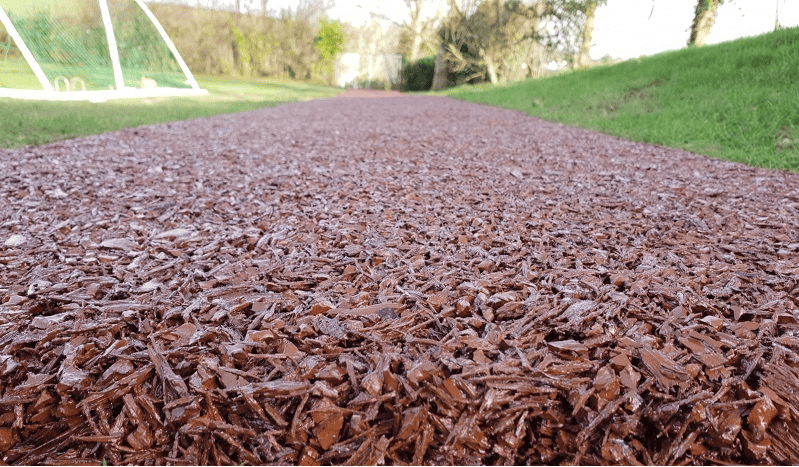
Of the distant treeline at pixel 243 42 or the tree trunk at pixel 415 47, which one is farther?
the tree trunk at pixel 415 47

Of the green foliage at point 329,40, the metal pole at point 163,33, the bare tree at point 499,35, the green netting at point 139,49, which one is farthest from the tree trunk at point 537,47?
the green foliage at point 329,40

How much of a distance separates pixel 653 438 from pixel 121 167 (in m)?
5.31

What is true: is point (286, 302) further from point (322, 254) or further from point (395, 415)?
point (395, 415)

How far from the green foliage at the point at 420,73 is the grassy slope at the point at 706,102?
20904 millimetres

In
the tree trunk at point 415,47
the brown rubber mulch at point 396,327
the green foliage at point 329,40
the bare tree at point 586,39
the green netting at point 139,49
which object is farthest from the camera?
the green foliage at point 329,40

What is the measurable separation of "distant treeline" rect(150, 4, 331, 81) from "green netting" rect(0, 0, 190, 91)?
12983 millimetres

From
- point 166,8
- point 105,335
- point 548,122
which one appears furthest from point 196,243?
point 166,8

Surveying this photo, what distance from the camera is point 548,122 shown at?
991cm

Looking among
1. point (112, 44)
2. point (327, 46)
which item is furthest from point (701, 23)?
point (327, 46)

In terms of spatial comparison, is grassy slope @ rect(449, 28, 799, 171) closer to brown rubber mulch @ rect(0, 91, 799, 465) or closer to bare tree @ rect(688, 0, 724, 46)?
bare tree @ rect(688, 0, 724, 46)

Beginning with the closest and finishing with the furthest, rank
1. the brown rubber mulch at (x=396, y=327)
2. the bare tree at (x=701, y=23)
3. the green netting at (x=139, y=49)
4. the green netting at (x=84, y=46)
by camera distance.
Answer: the brown rubber mulch at (x=396, y=327), the green netting at (x=84, y=46), the green netting at (x=139, y=49), the bare tree at (x=701, y=23)

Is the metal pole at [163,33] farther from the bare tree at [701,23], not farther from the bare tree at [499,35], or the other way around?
the bare tree at [701,23]

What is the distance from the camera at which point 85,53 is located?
35.0ft

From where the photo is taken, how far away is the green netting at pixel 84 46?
308 inches
